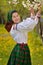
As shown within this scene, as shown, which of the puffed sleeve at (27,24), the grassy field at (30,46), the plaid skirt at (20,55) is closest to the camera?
the puffed sleeve at (27,24)

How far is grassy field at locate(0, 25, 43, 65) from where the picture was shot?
9.64ft

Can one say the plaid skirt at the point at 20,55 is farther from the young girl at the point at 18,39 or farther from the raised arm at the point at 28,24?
the raised arm at the point at 28,24

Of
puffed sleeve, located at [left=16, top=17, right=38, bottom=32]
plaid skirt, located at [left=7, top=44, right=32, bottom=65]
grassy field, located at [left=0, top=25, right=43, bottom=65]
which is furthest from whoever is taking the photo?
grassy field, located at [left=0, top=25, right=43, bottom=65]

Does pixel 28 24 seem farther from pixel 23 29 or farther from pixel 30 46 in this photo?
pixel 30 46

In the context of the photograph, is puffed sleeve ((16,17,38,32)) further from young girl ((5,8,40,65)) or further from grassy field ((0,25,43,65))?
grassy field ((0,25,43,65))

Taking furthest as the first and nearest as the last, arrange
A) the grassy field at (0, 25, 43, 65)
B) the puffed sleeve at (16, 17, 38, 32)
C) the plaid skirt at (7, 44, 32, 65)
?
1. the grassy field at (0, 25, 43, 65)
2. the plaid skirt at (7, 44, 32, 65)
3. the puffed sleeve at (16, 17, 38, 32)

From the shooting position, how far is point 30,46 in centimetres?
292

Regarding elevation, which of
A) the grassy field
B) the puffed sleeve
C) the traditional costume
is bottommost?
the grassy field

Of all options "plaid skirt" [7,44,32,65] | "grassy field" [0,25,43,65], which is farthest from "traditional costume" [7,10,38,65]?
"grassy field" [0,25,43,65]

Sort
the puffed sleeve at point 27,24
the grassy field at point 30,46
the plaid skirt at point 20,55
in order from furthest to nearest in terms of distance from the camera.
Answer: the grassy field at point 30,46, the plaid skirt at point 20,55, the puffed sleeve at point 27,24

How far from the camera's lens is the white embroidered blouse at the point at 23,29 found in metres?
2.46

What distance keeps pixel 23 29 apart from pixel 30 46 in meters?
0.46

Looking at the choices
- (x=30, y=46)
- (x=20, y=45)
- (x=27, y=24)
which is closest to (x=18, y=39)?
(x=20, y=45)

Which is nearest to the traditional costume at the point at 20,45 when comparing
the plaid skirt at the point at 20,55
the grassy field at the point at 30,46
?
the plaid skirt at the point at 20,55
